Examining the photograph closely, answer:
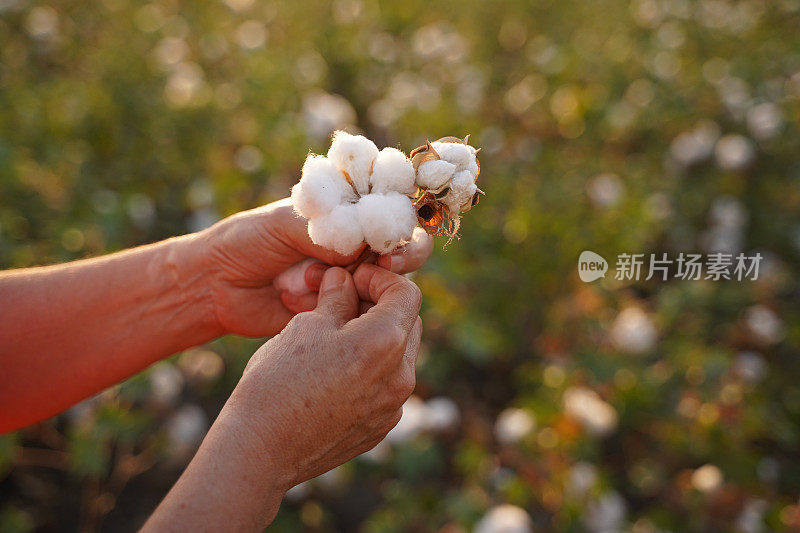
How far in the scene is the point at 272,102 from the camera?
8.09ft

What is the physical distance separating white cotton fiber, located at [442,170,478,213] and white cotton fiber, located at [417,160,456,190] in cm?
1

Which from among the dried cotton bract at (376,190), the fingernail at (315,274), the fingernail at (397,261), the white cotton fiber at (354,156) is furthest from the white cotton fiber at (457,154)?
the fingernail at (315,274)

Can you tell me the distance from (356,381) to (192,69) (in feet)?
7.74

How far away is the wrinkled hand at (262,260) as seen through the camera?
1067 millimetres

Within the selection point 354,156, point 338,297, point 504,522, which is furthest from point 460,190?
point 504,522

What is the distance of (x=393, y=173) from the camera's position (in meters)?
0.87

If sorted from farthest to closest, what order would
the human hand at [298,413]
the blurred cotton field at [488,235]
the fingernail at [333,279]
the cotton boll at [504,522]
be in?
1. the blurred cotton field at [488,235]
2. the cotton boll at [504,522]
3. the fingernail at [333,279]
4. the human hand at [298,413]

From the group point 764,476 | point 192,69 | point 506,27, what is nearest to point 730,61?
point 506,27

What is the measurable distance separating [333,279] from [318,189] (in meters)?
0.21

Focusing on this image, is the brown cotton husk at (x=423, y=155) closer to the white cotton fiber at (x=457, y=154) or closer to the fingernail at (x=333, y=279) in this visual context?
the white cotton fiber at (x=457, y=154)

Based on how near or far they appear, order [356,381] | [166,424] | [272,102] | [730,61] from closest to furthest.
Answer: [356,381] → [166,424] → [272,102] → [730,61]

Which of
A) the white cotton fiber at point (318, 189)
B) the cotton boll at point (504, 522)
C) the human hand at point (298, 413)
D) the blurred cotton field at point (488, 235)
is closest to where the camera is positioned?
the human hand at point (298, 413)

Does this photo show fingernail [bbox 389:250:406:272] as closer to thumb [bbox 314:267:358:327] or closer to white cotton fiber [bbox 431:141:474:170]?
thumb [bbox 314:267:358:327]

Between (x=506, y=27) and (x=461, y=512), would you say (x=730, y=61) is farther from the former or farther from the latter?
(x=461, y=512)
